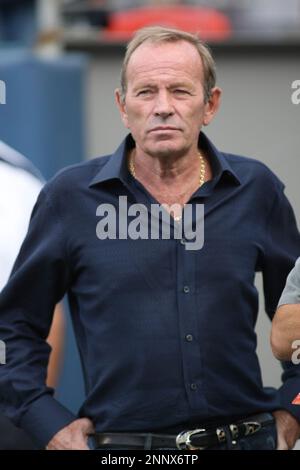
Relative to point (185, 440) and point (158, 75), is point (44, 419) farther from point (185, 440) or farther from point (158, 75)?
point (158, 75)

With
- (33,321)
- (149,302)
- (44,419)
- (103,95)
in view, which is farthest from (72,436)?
(103,95)

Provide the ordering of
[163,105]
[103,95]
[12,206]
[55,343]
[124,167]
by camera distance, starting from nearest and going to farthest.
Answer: [163,105] < [124,167] < [55,343] < [12,206] < [103,95]

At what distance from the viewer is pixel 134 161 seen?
3.52 m

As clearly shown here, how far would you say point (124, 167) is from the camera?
3.48 meters

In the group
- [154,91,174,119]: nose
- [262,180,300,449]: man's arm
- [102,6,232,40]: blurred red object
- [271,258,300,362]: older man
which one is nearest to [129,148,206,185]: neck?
[154,91,174,119]: nose

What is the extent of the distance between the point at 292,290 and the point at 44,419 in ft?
2.72

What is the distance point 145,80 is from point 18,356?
0.87 meters

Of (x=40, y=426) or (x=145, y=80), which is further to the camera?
(x=40, y=426)

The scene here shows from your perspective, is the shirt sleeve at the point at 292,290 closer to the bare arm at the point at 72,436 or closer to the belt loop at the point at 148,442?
the belt loop at the point at 148,442

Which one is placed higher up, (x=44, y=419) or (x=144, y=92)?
(x=144, y=92)

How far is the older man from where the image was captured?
313 cm

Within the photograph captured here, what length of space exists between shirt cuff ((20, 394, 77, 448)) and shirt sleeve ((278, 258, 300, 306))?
738mm

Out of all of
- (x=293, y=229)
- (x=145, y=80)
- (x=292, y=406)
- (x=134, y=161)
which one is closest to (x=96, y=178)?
(x=134, y=161)

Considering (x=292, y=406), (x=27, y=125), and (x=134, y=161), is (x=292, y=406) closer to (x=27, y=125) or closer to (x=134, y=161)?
(x=134, y=161)
